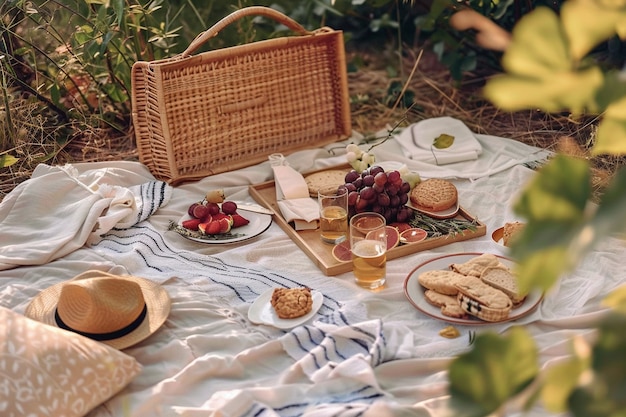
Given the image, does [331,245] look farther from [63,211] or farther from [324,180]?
[63,211]

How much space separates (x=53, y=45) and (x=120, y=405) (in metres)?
2.02

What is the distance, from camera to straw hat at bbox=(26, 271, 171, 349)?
1.81 m

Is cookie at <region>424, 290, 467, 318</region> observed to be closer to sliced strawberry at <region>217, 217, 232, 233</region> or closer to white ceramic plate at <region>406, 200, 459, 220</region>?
white ceramic plate at <region>406, 200, 459, 220</region>

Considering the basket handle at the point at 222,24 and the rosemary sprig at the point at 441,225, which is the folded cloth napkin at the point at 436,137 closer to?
the rosemary sprig at the point at 441,225

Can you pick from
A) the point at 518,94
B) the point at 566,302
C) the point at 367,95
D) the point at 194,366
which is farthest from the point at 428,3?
the point at 518,94

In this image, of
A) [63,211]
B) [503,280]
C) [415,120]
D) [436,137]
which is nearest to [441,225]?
[503,280]

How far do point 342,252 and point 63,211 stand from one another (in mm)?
959

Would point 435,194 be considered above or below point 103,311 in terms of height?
below

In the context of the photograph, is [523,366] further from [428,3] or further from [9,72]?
[428,3]

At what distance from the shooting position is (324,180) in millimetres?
2721

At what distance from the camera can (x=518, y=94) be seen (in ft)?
1.88

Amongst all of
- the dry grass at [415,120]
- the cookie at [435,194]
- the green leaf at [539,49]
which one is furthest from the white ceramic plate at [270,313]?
the green leaf at [539,49]

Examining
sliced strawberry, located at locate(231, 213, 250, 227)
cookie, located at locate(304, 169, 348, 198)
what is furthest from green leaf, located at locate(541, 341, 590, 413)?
cookie, located at locate(304, 169, 348, 198)

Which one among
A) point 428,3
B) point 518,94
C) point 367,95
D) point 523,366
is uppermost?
point 518,94
